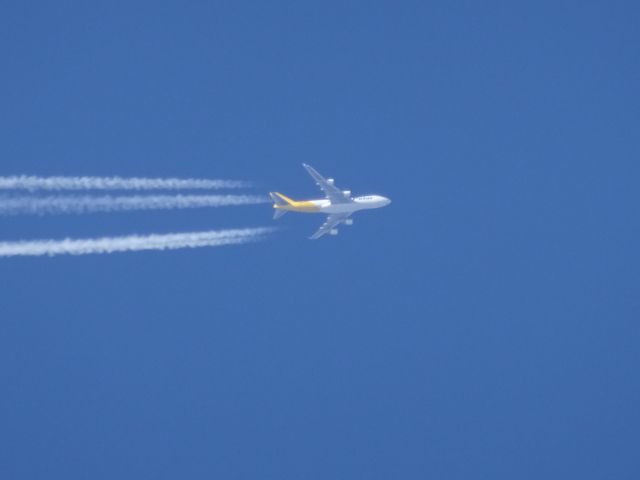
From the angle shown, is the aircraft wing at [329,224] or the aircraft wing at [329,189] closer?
the aircraft wing at [329,189]

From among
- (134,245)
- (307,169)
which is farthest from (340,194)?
(134,245)

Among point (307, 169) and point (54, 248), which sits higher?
point (307, 169)

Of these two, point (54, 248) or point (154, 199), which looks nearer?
point (54, 248)

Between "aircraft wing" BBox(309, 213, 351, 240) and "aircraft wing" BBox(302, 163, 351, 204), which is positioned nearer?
"aircraft wing" BBox(302, 163, 351, 204)

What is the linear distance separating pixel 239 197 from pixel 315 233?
7.26 metres

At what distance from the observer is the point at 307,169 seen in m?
73.0

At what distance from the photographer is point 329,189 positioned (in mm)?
74750

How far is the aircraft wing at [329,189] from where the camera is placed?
73.9m

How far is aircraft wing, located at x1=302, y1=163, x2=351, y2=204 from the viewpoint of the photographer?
73.9m

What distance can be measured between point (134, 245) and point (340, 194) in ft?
52.7

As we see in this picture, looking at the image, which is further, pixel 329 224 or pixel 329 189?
pixel 329 224

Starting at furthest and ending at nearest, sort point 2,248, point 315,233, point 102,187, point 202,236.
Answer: point 315,233 < point 202,236 < point 102,187 < point 2,248

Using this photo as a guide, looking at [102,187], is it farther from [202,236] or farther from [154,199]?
[202,236]

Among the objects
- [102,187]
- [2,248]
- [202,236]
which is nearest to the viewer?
[2,248]
